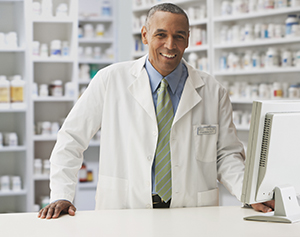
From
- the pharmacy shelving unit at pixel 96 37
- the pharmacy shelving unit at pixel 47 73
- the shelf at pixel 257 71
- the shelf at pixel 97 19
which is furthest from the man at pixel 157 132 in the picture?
the shelf at pixel 97 19

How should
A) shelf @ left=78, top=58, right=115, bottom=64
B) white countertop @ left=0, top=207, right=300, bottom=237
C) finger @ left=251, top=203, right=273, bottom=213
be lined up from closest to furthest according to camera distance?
white countertop @ left=0, top=207, right=300, bottom=237
finger @ left=251, top=203, right=273, bottom=213
shelf @ left=78, top=58, right=115, bottom=64

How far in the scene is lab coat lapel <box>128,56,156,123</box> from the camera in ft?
6.45

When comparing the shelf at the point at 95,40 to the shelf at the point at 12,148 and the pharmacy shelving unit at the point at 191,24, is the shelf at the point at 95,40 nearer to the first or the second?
the pharmacy shelving unit at the point at 191,24

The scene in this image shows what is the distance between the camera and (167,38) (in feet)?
6.29

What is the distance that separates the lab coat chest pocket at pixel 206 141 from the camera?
6.60 feet

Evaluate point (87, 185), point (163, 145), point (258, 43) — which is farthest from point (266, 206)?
point (87, 185)

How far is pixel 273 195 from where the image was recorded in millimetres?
1621

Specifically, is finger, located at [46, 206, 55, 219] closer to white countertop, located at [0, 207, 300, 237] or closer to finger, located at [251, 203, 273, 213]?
white countertop, located at [0, 207, 300, 237]

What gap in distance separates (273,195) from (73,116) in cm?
95

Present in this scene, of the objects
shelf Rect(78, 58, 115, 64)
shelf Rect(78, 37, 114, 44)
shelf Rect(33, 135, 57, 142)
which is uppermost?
shelf Rect(78, 37, 114, 44)

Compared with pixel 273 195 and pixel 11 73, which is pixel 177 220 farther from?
pixel 11 73

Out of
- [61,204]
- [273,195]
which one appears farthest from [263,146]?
[61,204]

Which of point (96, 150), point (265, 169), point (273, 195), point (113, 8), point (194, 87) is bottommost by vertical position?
point (96, 150)

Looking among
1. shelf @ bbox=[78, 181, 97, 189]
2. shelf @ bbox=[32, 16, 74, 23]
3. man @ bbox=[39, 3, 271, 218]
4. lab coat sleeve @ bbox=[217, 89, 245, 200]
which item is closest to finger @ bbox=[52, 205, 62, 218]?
man @ bbox=[39, 3, 271, 218]
